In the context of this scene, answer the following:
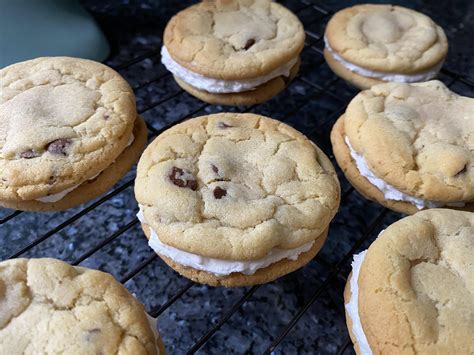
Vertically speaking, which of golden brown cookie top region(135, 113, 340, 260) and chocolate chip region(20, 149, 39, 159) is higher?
chocolate chip region(20, 149, 39, 159)

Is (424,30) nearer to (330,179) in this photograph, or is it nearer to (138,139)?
(330,179)

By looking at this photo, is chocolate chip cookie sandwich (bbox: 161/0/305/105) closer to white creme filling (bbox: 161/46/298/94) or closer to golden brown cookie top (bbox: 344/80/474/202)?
white creme filling (bbox: 161/46/298/94)

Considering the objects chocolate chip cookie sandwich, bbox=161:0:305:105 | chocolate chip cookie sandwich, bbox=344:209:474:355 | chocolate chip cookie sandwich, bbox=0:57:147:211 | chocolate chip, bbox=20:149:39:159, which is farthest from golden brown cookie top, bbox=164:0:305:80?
chocolate chip cookie sandwich, bbox=344:209:474:355

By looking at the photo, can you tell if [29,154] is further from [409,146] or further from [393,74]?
[393,74]

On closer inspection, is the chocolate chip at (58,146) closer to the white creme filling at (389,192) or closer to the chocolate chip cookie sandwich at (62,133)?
the chocolate chip cookie sandwich at (62,133)

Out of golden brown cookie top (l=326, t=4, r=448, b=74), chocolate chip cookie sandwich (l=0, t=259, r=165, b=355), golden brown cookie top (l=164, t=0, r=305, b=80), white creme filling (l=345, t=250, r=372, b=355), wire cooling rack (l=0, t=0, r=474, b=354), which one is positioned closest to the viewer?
chocolate chip cookie sandwich (l=0, t=259, r=165, b=355)

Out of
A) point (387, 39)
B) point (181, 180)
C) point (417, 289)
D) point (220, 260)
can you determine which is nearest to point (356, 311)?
point (417, 289)
